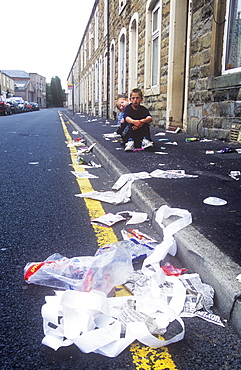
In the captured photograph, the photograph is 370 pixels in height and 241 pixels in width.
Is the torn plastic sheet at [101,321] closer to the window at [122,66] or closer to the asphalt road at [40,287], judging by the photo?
the asphalt road at [40,287]

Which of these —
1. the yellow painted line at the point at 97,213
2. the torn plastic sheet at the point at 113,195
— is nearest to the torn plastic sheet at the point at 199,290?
the yellow painted line at the point at 97,213

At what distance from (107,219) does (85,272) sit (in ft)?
3.76

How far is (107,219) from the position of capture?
319 centimetres

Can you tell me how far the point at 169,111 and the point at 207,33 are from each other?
9.62 feet

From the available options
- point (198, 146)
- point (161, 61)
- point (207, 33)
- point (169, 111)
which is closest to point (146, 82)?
point (161, 61)

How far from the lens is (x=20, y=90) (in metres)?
92.4

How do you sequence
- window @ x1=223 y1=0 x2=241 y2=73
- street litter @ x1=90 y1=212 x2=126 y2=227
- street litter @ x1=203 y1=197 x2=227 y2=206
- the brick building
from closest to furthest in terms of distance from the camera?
street litter @ x1=90 y1=212 x2=126 y2=227 → street litter @ x1=203 y1=197 x2=227 y2=206 → window @ x1=223 y1=0 x2=241 y2=73 → the brick building

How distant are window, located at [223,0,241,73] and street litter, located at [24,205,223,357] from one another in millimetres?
5784

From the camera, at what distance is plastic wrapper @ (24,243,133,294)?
199 cm

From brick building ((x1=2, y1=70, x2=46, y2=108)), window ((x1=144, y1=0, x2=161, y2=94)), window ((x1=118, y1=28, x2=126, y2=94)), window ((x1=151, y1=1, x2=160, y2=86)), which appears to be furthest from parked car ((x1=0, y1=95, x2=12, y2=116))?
brick building ((x1=2, y1=70, x2=46, y2=108))

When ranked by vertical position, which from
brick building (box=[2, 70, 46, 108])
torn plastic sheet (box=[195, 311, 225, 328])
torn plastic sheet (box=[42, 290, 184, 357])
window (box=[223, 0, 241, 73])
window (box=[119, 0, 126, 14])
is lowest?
torn plastic sheet (box=[195, 311, 225, 328])

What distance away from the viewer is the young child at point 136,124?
22.3 ft

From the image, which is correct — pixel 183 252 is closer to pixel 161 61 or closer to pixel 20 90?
pixel 161 61

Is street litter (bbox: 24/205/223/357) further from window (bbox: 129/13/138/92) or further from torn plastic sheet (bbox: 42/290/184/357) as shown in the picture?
window (bbox: 129/13/138/92)
